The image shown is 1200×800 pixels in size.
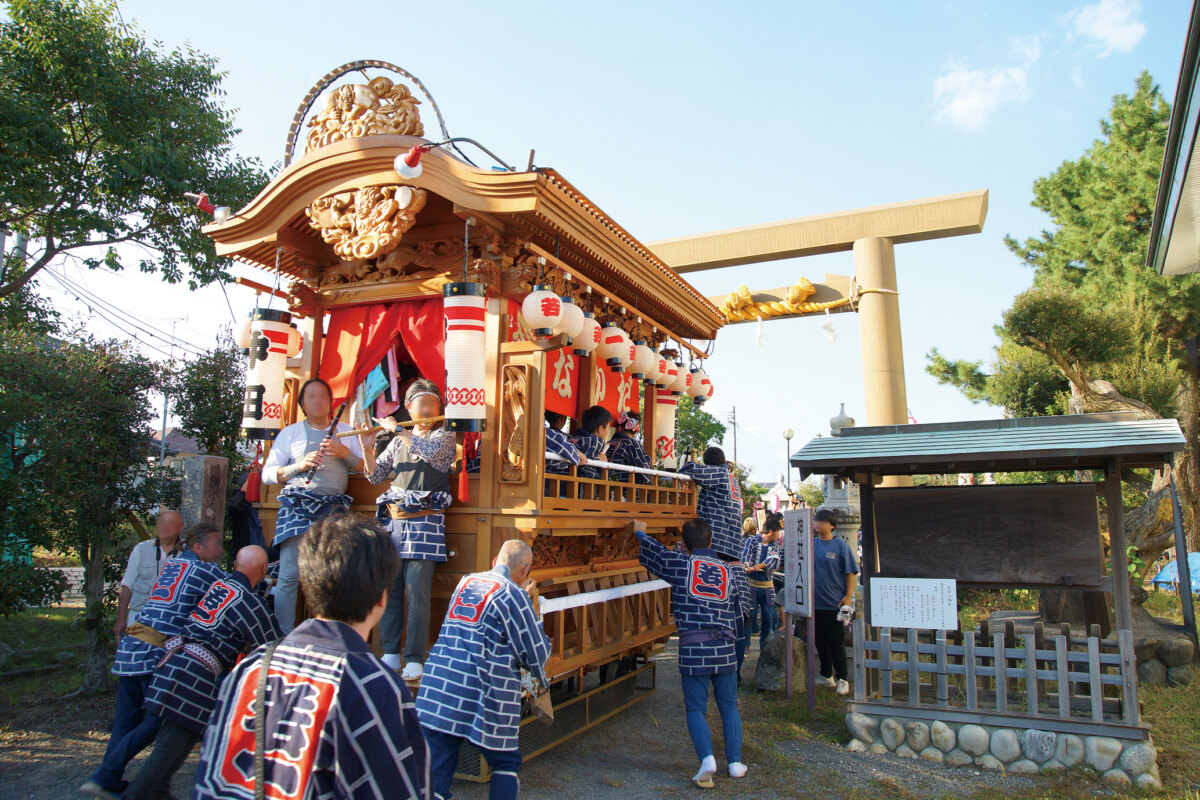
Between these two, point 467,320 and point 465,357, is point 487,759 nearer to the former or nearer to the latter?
point 465,357

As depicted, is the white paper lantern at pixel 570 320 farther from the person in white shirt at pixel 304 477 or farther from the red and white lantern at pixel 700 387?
the red and white lantern at pixel 700 387

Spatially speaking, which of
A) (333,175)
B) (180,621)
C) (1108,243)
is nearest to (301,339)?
(333,175)

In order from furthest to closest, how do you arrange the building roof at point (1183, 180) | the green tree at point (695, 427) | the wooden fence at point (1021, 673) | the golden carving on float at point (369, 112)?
the green tree at point (695, 427), the golden carving on float at point (369, 112), the wooden fence at point (1021, 673), the building roof at point (1183, 180)

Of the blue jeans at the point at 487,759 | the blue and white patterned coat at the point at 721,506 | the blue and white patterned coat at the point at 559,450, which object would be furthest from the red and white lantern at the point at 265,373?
the blue and white patterned coat at the point at 721,506

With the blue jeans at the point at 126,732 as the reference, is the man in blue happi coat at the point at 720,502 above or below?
above

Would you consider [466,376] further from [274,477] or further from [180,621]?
[180,621]

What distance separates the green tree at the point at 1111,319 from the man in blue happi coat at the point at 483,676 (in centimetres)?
1064

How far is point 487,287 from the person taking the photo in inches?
220

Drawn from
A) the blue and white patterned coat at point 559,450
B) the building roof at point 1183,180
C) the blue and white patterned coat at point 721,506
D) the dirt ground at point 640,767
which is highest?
the building roof at point 1183,180

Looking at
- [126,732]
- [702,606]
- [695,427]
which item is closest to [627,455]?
[702,606]

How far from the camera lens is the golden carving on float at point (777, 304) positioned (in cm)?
1270

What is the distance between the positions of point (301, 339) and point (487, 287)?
194 cm

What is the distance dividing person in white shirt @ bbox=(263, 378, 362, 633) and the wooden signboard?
4539 mm

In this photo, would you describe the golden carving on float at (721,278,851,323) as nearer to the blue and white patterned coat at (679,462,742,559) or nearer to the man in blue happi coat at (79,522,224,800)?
the blue and white patterned coat at (679,462,742,559)
